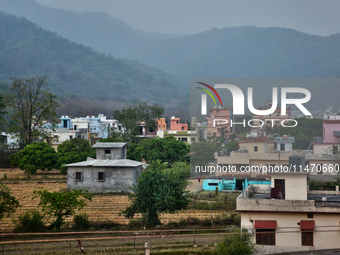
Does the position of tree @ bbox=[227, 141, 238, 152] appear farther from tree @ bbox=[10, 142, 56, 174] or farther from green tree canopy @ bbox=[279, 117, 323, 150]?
tree @ bbox=[10, 142, 56, 174]

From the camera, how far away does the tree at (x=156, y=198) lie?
16516mm

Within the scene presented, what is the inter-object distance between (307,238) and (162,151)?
26928 millimetres

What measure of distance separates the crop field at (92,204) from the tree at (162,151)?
27.1 feet

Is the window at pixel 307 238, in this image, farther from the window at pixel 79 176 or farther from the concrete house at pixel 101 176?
the window at pixel 79 176

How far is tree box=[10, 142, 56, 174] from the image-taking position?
33.3 metres

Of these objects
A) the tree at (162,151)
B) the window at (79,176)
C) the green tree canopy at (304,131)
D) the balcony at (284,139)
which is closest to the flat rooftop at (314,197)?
the balcony at (284,139)

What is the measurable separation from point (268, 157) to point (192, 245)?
15.3 metres

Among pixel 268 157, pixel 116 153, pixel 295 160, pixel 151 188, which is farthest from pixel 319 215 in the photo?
pixel 116 153

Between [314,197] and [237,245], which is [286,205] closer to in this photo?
[237,245]

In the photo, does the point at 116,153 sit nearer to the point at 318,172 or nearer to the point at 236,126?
the point at 236,126

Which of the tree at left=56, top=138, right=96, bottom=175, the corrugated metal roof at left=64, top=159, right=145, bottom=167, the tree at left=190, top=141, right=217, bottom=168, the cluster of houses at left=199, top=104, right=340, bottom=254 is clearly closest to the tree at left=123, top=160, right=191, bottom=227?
the cluster of houses at left=199, top=104, right=340, bottom=254

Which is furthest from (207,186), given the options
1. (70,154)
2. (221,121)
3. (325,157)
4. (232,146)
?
(70,154)

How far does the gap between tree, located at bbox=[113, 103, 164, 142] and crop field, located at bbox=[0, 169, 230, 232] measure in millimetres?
23981

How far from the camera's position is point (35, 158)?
33562 millimetres
